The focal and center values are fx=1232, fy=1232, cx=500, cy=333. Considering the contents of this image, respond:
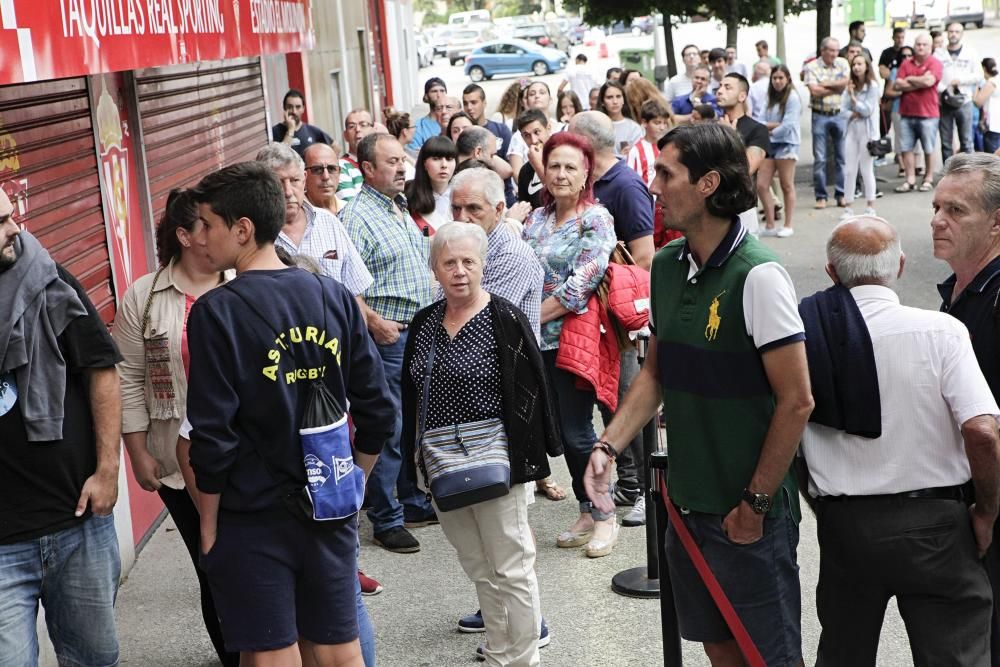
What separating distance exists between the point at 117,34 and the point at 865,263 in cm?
342

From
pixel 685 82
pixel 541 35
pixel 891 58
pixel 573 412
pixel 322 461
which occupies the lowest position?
pixel 573 412

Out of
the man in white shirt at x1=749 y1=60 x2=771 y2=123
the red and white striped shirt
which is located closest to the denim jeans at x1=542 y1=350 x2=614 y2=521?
the red and white striped shirt

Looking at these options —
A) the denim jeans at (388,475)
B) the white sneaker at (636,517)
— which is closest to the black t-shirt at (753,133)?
the white sneaker at (636,517)

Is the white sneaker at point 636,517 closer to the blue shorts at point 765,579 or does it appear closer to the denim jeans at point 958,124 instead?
the blue shorts at point 765,579

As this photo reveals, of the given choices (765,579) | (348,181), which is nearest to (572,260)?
(765,579)

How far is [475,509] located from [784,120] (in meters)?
10.8

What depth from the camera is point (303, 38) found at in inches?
420

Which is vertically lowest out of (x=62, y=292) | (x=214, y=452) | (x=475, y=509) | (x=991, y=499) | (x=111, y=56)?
(x=475, y=509)

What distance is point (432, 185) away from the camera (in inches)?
276

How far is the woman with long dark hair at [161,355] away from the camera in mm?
4395

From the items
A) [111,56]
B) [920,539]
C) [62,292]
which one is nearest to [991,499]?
[920,539]

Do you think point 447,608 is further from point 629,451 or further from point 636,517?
point 629,451

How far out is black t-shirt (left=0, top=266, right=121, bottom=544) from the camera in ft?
11.4

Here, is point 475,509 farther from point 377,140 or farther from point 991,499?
point 377,140
